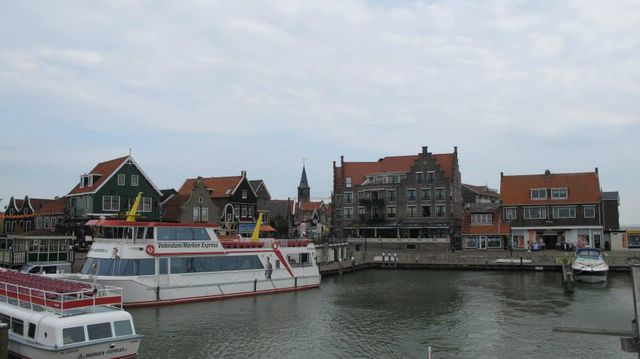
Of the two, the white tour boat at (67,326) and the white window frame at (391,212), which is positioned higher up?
the white window frame at (391,212)

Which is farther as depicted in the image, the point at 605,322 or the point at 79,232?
the point at 79,232

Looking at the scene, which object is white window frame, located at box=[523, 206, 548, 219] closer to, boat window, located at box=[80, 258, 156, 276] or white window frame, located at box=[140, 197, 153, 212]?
white window frame, located at box=[140, 197, 153, 212]

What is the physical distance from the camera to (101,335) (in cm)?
1784

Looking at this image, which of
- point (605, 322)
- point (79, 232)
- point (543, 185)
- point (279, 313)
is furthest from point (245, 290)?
point (543, 185)

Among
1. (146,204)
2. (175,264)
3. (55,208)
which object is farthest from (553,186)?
(55,208)

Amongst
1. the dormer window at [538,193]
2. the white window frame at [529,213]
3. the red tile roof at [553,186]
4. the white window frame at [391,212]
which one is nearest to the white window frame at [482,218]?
the red tile roof at [553,186]

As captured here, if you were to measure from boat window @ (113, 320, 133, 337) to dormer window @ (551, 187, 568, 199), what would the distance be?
59.1 m

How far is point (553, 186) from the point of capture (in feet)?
217

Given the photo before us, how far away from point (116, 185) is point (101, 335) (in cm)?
3939

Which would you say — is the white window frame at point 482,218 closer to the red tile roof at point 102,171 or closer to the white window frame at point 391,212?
the white window frame at point 391,212

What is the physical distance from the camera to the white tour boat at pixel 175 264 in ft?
103

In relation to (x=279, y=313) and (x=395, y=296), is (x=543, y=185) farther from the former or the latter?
(x=279, y=313)

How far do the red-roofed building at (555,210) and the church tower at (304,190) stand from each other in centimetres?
6816

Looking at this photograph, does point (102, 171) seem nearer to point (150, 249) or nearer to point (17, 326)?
point (150, 249)
